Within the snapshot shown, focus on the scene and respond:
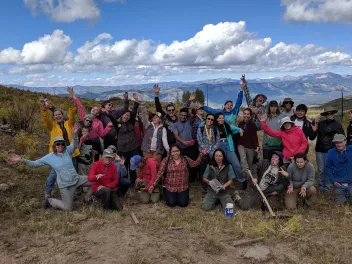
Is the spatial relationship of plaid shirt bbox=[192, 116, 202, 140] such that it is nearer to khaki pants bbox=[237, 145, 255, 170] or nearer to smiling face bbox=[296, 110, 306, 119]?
khaki pants bbox=[237, 145, 255, 170]

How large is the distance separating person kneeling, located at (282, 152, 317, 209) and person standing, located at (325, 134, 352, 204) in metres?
0.62

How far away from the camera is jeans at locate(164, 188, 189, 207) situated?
7625 mm

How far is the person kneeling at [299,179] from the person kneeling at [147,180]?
9.93 feet

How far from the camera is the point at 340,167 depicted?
292 inches

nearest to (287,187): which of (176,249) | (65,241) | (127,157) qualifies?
(176,249)

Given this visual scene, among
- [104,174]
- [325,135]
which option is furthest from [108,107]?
[325,135]

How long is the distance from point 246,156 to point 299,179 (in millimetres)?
1569

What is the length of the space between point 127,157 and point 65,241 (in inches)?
125

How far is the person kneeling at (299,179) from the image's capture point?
Answer: 7.15m

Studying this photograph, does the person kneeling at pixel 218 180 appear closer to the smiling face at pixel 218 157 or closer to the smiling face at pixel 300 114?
the smiling face at pixel 218 157

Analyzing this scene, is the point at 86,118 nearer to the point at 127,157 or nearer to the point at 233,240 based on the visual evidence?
the point at 127,157

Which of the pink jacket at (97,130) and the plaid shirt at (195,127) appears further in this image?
the plaid shirt at (195,127)

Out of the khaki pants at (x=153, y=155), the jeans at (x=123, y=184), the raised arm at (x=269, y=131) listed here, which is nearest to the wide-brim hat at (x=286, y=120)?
the raised arm at (x=269, y=131)

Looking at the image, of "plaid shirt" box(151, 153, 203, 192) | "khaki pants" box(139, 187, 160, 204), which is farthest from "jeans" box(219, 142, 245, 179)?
"khaki pants" box(139, 187, 160, 204)
